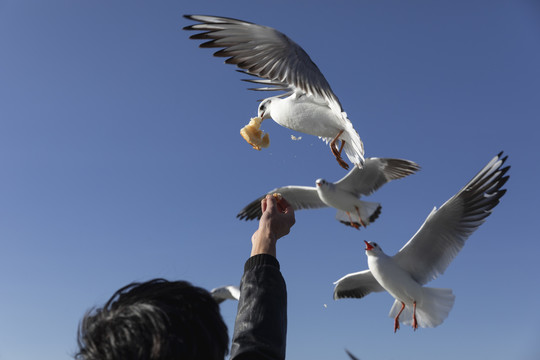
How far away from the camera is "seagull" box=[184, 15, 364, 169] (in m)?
3.34

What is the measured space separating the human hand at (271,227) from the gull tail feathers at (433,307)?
15.4 ft

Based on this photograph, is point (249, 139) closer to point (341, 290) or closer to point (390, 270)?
point (390, 270)

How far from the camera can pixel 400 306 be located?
6.21 metres

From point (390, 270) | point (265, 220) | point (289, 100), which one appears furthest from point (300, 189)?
point (265, 220)

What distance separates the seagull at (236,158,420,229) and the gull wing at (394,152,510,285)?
1627mm

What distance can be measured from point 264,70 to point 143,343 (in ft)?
9.00

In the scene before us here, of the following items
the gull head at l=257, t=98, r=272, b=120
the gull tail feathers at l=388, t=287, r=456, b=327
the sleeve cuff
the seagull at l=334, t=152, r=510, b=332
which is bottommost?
the sleeve cuff

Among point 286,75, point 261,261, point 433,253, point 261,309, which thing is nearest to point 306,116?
point 286,75

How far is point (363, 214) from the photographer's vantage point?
7547 mm

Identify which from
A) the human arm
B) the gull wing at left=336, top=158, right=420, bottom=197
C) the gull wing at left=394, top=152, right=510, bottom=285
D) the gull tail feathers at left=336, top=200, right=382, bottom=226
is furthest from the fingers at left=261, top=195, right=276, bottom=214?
the gull tail feathers at left=336, top=200, right=382, bottom=226

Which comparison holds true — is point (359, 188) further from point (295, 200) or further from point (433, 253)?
point (433, 253)

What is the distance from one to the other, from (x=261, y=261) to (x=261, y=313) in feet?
0.47

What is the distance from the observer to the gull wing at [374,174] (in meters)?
7.27

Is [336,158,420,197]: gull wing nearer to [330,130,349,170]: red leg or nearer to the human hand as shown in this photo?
[330,130,349,170]: red leg
